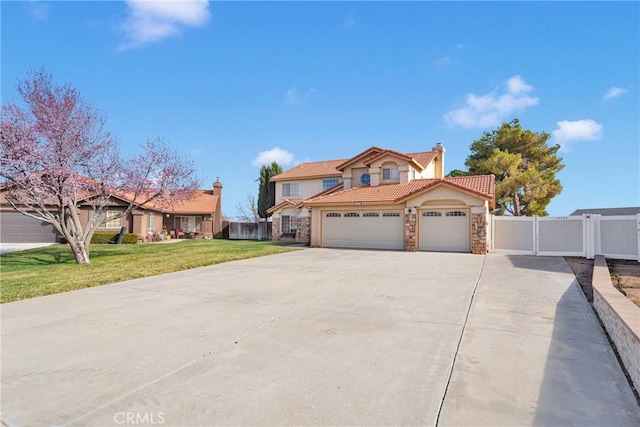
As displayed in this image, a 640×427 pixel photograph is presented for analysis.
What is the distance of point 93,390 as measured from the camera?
354cm

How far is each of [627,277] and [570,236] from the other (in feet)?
21.6

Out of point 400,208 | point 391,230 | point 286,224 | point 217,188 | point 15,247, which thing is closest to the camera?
point 400,208

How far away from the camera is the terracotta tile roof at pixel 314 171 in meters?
30.6

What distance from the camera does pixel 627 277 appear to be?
31.6 ft

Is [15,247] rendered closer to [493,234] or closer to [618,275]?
[493,234]

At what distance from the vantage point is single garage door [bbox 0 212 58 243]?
88.2ft

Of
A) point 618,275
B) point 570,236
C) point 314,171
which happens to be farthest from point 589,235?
point 314,171

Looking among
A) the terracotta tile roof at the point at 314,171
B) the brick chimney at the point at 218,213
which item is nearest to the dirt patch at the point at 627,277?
the terracotta tile roof at the point at 314,171

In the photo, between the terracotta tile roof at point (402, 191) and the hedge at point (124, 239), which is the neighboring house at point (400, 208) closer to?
the terracotta tile roof at point (402, 191)

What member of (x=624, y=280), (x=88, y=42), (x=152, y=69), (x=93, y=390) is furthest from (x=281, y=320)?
(x=152, y=69)

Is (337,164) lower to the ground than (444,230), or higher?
higher

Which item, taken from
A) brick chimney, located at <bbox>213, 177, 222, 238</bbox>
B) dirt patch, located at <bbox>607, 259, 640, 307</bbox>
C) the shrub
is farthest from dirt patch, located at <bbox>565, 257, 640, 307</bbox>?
brick chimney, located at <bbox>213, 177, 222, 238</bbox>

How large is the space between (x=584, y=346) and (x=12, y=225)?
34808 millimetres

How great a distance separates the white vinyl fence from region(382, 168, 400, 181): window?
7384 millimetres
